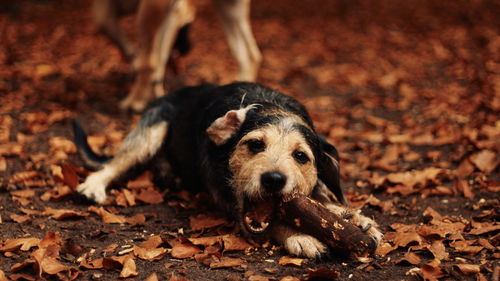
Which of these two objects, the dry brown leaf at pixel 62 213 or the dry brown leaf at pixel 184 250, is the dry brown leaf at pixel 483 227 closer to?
the dry brown leaf at pixel 184 250

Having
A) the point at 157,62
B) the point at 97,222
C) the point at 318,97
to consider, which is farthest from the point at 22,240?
the point at 318,97

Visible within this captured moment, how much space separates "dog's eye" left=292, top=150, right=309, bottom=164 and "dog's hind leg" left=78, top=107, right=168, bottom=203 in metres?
1.63

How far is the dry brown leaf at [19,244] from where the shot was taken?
3.29m

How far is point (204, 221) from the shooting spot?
400 centimetres

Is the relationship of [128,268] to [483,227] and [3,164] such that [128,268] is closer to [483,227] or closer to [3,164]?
[483,227]

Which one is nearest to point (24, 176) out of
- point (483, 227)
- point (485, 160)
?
point (483, 227)

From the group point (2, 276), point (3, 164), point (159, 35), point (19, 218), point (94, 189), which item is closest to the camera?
point (2, 276)

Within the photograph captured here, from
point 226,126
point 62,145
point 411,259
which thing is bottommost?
point 411,259

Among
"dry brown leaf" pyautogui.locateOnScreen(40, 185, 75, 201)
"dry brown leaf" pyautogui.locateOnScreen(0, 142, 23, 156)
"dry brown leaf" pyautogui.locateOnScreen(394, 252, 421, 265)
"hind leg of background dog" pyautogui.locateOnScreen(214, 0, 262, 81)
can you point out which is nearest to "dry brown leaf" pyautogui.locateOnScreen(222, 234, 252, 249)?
"dry brown leaf" pyautogui.locateOnScreen(394, 252, 421, 265)

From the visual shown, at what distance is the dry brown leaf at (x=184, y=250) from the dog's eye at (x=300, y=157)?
847 millimetres

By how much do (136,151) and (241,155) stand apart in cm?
148

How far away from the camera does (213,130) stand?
146 inches

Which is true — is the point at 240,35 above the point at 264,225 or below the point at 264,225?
above

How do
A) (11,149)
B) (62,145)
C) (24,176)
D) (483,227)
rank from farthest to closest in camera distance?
(62,145) < (11,149) < (24,176) < (483,227)
